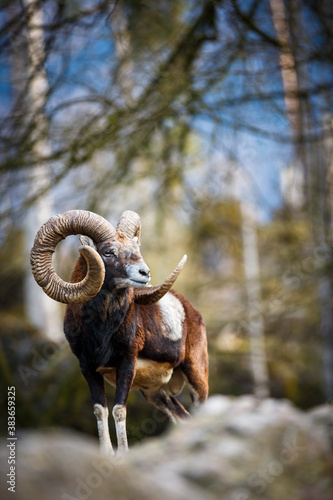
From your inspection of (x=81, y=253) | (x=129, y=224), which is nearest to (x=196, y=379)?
(x=129, y=224)

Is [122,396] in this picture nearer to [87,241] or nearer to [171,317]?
[171,317]

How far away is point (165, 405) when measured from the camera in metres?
5.97

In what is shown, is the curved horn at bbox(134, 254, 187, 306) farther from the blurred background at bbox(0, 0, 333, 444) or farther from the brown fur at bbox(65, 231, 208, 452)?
the blurred background at bbox(0, 0, 333, 444)

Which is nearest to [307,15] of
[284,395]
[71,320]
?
[71,320]

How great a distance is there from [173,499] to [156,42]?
997cm

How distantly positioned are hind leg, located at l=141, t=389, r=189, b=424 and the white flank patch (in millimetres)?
878

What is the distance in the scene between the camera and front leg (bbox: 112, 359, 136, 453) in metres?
4.80

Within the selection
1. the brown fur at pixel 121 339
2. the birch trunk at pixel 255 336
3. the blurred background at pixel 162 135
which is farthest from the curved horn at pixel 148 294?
the birch trunk at pixel 255 336

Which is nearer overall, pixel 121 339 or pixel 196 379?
pixel 121 339

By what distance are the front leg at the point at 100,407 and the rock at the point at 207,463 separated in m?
1.16

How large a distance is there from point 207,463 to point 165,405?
111 inches

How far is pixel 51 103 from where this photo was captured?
9.34 metres

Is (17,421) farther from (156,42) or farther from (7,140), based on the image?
(156,42)

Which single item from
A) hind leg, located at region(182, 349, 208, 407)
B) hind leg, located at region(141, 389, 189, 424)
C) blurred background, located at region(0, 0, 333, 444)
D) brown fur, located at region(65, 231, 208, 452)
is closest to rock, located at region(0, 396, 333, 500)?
brown fur, located at region(65, 231, 208, 452)
